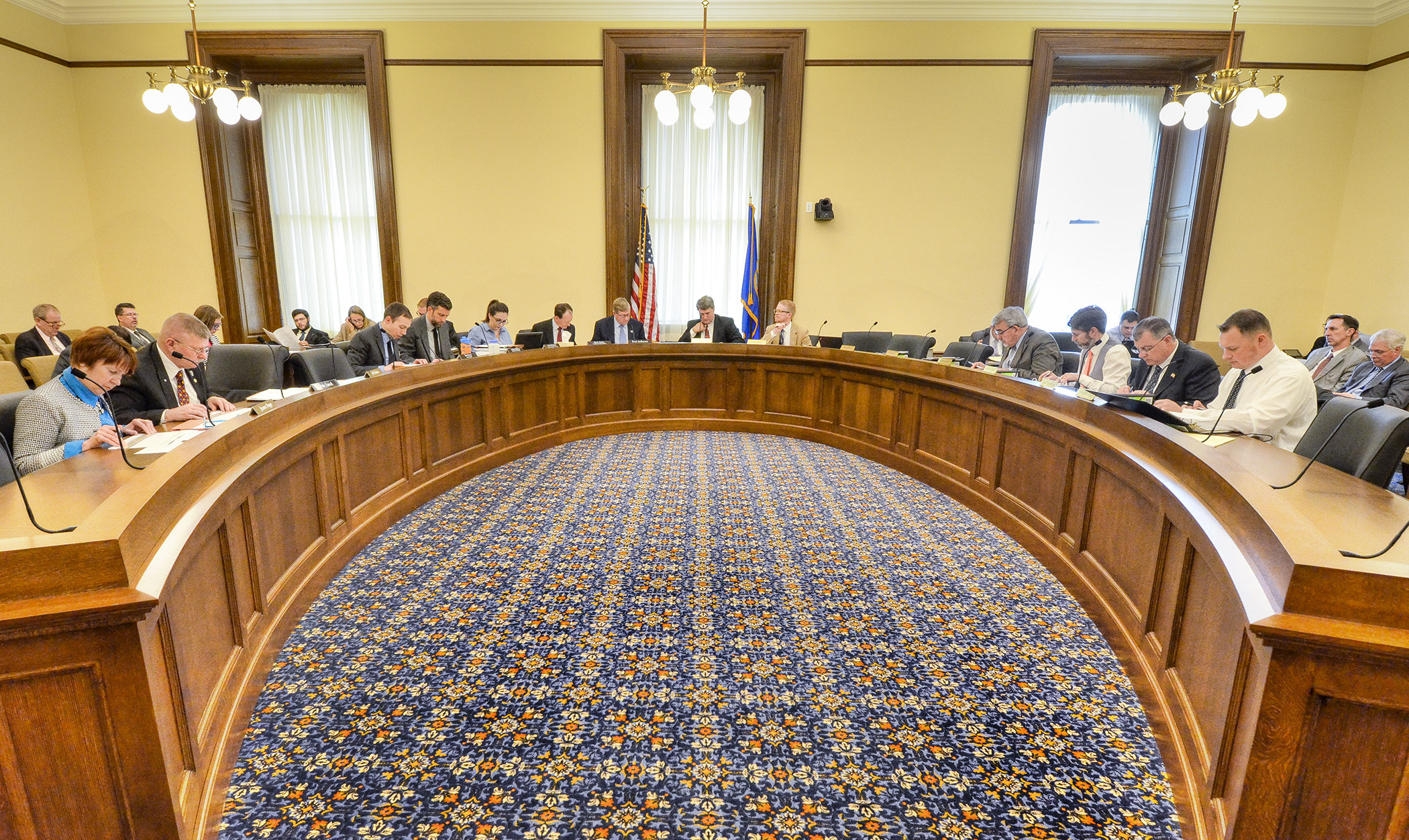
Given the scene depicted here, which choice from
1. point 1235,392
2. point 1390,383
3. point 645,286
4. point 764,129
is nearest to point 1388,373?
point 1390,383

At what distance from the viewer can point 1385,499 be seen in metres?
1.75

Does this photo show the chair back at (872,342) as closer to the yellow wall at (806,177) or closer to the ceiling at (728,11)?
the yellow wall at (806,177)

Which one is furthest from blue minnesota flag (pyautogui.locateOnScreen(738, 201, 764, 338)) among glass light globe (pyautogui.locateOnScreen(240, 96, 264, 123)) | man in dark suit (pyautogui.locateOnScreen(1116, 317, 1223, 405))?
glass light globe (pyautogui.locateOnScreen(240, 96, 264, 123))

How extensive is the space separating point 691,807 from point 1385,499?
208 centimetres

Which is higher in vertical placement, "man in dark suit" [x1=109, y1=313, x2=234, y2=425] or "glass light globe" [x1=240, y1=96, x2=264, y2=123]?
"glass light globe" [x1=240, y1=96, x2=264, y2=123]

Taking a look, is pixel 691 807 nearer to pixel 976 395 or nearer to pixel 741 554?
pixel 741 554

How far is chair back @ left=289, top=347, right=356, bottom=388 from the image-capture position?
12.0 feet

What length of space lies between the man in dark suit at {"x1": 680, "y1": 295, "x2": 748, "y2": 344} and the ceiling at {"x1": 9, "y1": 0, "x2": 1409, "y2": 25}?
3.19m

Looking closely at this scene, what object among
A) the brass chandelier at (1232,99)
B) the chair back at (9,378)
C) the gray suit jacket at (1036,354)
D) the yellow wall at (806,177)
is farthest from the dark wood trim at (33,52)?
the brass chandelier at (1232,99)

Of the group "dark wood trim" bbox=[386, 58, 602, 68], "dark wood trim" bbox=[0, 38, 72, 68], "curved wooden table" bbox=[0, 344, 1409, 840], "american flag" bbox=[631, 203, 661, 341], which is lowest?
"curved wooden table" bbox=[0, 344, 1409, 840]

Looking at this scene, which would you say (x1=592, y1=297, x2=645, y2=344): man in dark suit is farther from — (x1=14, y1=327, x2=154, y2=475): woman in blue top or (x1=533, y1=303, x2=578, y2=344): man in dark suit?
(x1=14, y1=327, x2=154, y2=475): woman in blue top

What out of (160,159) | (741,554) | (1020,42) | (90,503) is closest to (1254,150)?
(1020,42)

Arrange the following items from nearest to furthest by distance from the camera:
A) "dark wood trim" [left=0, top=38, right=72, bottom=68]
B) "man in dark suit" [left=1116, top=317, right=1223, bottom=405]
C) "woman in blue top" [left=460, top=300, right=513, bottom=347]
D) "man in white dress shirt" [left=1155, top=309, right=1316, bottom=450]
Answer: "man in white dress shirt" [left=1155, top=309, right=1316, bottom=450]
"man in dark suit" [left=1116, top=317, right=1223, bottom=405]
"woman in blue top" [left=460, top=300, right=513, bottom=347]
"dark wood trim" [left=0, top=38, right=72, bottom=68]

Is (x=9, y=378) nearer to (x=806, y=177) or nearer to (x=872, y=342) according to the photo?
(x=872, y=342)
